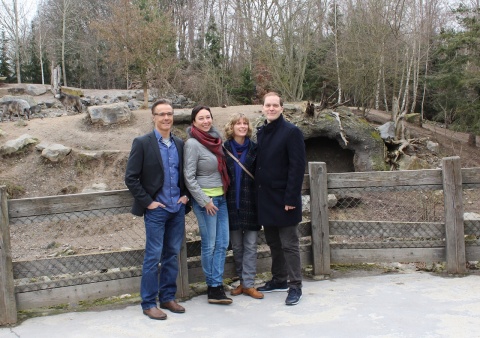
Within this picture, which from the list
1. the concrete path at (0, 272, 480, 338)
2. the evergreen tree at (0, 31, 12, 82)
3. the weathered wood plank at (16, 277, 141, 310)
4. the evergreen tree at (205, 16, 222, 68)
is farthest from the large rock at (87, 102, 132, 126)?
the evergreen tree at (0, 31, 12, 82)

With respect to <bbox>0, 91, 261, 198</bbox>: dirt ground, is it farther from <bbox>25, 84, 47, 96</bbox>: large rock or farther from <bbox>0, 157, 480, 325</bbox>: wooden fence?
<bbox>25, 84, 47, 96</bbox>: large rock

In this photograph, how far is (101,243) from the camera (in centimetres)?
1078

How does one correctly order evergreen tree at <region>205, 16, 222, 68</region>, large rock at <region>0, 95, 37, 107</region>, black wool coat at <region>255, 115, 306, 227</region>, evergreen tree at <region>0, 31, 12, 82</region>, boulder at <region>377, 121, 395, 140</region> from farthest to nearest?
1. evergreen tree at <region>0, 31, 12, 82</region>
2. evergreen tree at <region>205, 16, 222, 68</region>
3. large rock at <region>0, 95, 37, 107</region>
4. boulder at <region>377, 121, 395, 140</region>
5. black wool coat at <region>255, 115, 306, 227</region>

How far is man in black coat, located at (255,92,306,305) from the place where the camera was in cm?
427

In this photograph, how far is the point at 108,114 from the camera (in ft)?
52.5

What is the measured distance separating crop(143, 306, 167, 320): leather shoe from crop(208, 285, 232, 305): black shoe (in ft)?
1.59

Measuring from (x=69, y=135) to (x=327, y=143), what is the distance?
7783 mm

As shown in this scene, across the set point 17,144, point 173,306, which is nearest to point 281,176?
point 173,306

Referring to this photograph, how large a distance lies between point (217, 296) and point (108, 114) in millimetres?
12660

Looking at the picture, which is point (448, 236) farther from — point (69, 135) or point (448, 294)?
point (69, 135)

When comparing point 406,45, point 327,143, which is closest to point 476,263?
point 327,143

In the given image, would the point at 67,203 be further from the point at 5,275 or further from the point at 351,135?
the point at 351,135

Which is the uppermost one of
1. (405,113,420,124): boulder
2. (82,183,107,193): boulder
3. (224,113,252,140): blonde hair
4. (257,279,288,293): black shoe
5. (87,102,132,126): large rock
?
(87,102,132,126): large rock

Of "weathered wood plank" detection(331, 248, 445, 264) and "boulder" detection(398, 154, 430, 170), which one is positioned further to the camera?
"boulder" detection(398, 154, 430, 170)
